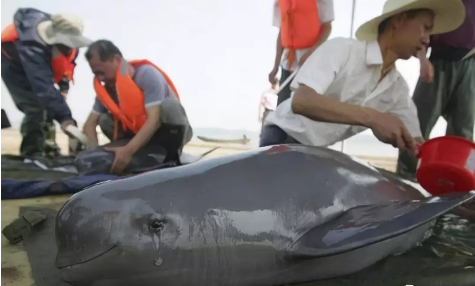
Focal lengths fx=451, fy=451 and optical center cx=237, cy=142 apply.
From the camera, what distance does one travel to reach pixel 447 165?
6.31 feet

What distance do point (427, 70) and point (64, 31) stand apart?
9.09 ft

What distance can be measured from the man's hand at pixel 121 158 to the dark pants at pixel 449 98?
2045 mm

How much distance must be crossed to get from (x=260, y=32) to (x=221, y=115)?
2.26 ft

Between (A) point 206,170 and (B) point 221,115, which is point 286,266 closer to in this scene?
(A) point 206,170

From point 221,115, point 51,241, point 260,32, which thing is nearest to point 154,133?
point 221,115

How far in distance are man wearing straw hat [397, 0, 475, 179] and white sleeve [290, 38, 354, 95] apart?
55 cm

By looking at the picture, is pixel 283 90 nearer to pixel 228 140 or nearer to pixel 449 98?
pixel 228 140

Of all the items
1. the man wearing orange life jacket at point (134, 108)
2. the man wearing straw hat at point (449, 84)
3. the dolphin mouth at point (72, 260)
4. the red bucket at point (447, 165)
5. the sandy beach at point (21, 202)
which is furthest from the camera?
the man wearing orange life jacket at point (134, 108)

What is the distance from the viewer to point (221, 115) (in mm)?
3412

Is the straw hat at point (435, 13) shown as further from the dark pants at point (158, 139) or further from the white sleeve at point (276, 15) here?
the dark pants at point (158, 139)

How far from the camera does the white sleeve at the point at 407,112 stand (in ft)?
9.27

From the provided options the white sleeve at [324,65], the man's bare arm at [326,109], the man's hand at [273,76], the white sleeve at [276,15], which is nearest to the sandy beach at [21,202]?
the man's bare arm at [326,109]

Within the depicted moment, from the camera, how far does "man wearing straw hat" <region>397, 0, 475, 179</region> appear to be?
9.19 ft

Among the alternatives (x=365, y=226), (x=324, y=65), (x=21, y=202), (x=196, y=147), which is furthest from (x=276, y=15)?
(x=21, y=202)
